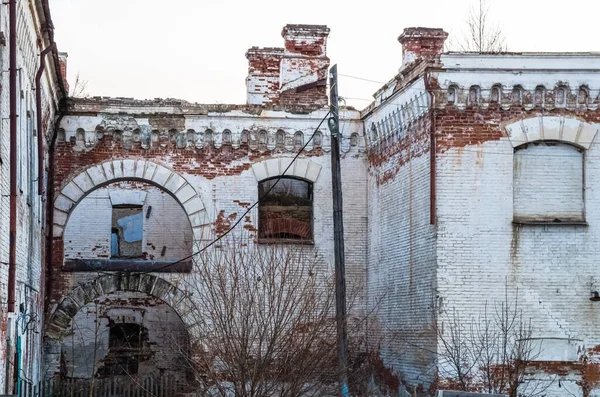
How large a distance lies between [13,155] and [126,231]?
14996 mm

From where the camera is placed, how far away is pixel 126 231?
29594 mm

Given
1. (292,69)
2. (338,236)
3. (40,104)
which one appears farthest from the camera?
(292,69)

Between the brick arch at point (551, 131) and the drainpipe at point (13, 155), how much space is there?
856 centimetres

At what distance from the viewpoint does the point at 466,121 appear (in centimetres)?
1931

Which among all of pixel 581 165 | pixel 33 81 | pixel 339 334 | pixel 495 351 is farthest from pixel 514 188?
pixel 33 81

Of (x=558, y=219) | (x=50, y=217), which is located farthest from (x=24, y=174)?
(x=558, y=219)

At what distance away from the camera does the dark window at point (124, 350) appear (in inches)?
1153

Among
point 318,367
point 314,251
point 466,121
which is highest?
point 466,121

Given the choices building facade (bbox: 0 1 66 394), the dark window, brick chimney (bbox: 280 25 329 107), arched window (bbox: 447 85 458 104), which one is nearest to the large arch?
building facade (bbox: 0 1 66 394)

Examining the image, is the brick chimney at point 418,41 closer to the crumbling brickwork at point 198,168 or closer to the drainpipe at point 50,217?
the crumbling brickwork at point 198,168

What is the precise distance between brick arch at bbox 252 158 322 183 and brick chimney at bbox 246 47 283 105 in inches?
70.0

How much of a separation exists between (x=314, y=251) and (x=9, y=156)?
9.69m

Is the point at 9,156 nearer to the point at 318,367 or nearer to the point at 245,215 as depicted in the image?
the point at 318,367

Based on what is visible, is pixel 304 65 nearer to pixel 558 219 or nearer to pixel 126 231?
pixel 558 219
